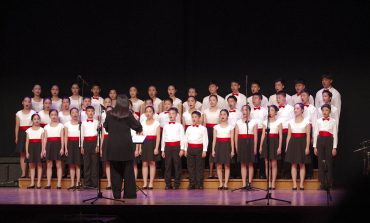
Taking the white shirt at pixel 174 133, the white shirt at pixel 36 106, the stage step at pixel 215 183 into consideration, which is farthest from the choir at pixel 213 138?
the white shirt at pixel 36 106

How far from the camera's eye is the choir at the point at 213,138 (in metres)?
9.62

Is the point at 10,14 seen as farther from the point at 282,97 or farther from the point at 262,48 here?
the point at 282,97

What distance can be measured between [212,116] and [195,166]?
1.05m

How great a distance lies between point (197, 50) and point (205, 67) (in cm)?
42

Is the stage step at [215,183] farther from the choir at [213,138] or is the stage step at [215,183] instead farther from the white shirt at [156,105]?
the white shirt at [156,105]

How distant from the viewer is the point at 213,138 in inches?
396

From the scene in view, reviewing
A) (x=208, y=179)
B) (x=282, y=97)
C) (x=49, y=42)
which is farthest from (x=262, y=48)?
(x=49, y=42)

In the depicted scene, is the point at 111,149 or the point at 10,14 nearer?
the point at 111,149

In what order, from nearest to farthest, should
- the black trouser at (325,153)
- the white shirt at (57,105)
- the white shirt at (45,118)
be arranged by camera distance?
the black trouser at (325,153) < the white shirt at (45,118) < the white shirt at (57,105)

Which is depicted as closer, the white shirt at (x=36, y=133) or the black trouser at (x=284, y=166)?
the black trouser at (x=284, y=166)

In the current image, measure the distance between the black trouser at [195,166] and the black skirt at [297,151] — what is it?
154 centimetres

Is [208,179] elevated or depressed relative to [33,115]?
depressed

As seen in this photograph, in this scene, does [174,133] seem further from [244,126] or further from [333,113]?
[333,113]

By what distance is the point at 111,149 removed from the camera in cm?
756
